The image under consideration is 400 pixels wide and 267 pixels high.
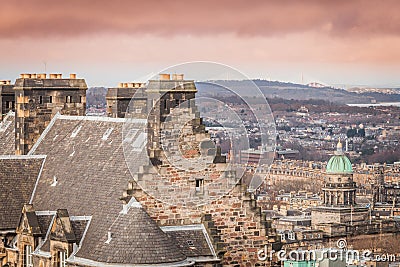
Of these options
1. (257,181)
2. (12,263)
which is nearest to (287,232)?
(257,181)

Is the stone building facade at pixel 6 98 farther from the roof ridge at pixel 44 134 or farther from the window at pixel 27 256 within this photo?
the window at pixel 27 256

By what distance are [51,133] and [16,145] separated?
2.39 meters

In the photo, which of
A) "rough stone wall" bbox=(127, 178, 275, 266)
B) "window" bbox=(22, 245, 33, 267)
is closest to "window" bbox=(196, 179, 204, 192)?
"rough stone wall" bbox=(127, 178, 275, 266)

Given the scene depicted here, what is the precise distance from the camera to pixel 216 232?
49.8 metres

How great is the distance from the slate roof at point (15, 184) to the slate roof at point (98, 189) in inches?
18.3

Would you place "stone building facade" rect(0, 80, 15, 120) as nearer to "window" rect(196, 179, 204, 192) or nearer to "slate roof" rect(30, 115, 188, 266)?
Result: "slate roof" rect(30, 115, 188, 266)

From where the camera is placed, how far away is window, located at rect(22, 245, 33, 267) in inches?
2045

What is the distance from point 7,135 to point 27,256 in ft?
48.5

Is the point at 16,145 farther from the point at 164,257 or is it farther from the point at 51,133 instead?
the point at 164,257

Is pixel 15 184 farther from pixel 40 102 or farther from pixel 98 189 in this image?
pixel 40 102

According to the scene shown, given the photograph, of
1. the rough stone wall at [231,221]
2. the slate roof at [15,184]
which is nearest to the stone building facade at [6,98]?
the slate roof at [15,184]

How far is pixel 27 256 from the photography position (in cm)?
5228

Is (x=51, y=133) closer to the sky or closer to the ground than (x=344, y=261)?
closer to the sky

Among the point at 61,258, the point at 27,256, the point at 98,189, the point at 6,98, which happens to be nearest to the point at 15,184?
the point at 27,256
